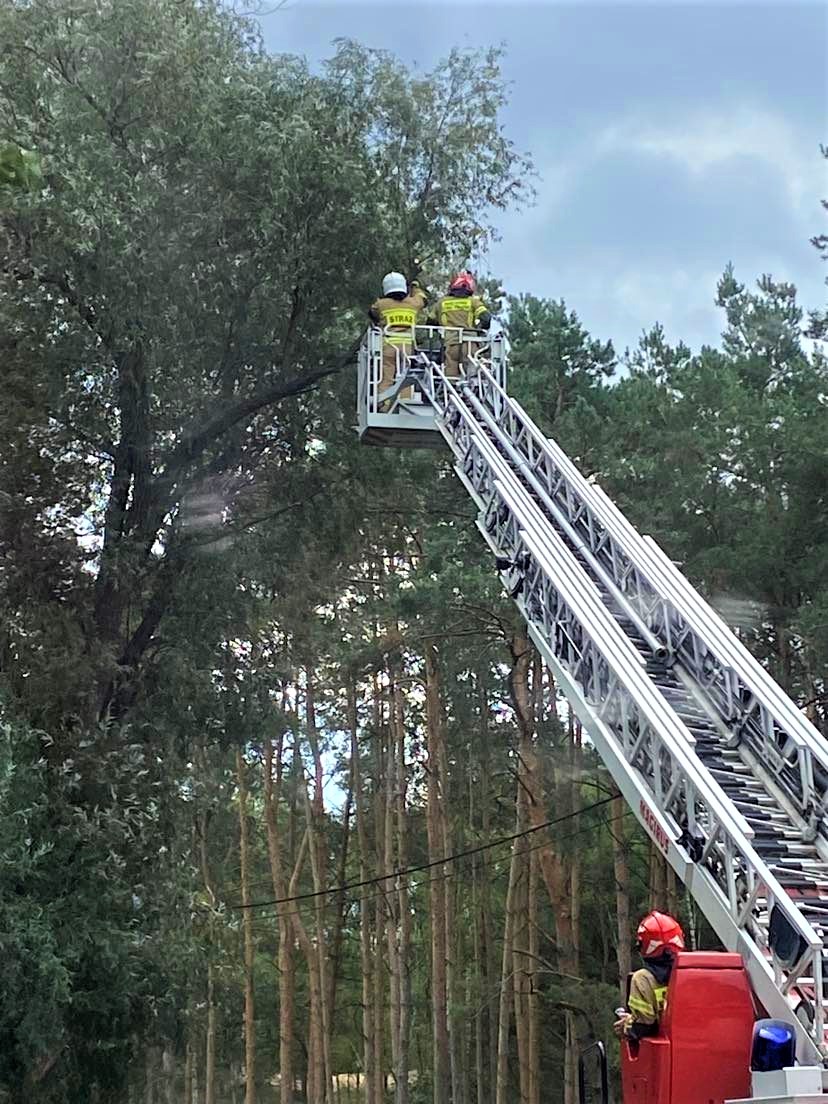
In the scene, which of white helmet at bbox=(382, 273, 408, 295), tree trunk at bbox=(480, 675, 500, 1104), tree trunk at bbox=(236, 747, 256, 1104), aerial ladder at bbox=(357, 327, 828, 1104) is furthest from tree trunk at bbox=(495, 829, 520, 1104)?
aerial ladder at bbox=(357, 327, 828, 1104)

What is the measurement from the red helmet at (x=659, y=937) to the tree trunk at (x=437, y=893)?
1664 cm

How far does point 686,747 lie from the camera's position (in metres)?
6.63

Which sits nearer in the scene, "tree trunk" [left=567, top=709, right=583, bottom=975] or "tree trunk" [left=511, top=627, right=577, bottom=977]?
"tree trunk" [left=511, top=627, right=577, bottom=977]

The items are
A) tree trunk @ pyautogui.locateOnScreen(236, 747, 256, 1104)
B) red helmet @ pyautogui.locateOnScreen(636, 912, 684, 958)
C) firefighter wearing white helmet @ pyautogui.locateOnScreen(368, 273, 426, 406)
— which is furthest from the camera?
tree trunk @ pyautogui.locateOnScreen(236, 747, 256, 1104)

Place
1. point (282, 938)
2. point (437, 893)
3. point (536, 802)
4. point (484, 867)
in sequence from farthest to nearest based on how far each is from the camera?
point (282, 938) < point (484, 867) < point (437, 893) < point (536, 802)

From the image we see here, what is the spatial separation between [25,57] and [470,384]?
518 centimetres

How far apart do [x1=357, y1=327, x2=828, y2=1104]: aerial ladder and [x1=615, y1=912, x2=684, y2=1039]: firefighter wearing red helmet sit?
9cm

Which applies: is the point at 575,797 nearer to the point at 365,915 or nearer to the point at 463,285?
the point at 365,915

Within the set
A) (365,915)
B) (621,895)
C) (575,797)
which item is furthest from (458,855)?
(365,915)

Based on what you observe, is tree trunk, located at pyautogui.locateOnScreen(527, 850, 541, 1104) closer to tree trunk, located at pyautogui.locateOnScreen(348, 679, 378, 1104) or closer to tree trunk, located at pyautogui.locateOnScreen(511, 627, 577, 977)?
tree trunk, located at pyautogui.locateOnScreen(511, 627, 577, 977)

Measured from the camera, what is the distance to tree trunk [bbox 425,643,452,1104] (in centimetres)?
2277

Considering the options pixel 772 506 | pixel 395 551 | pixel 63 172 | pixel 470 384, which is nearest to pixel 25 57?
pixel 63 172

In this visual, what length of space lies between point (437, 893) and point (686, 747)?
61.1 feet

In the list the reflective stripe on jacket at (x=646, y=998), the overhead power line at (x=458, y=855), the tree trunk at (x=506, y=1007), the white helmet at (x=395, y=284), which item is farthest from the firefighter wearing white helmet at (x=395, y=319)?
the tree trunk at (x=506, y=1007)
